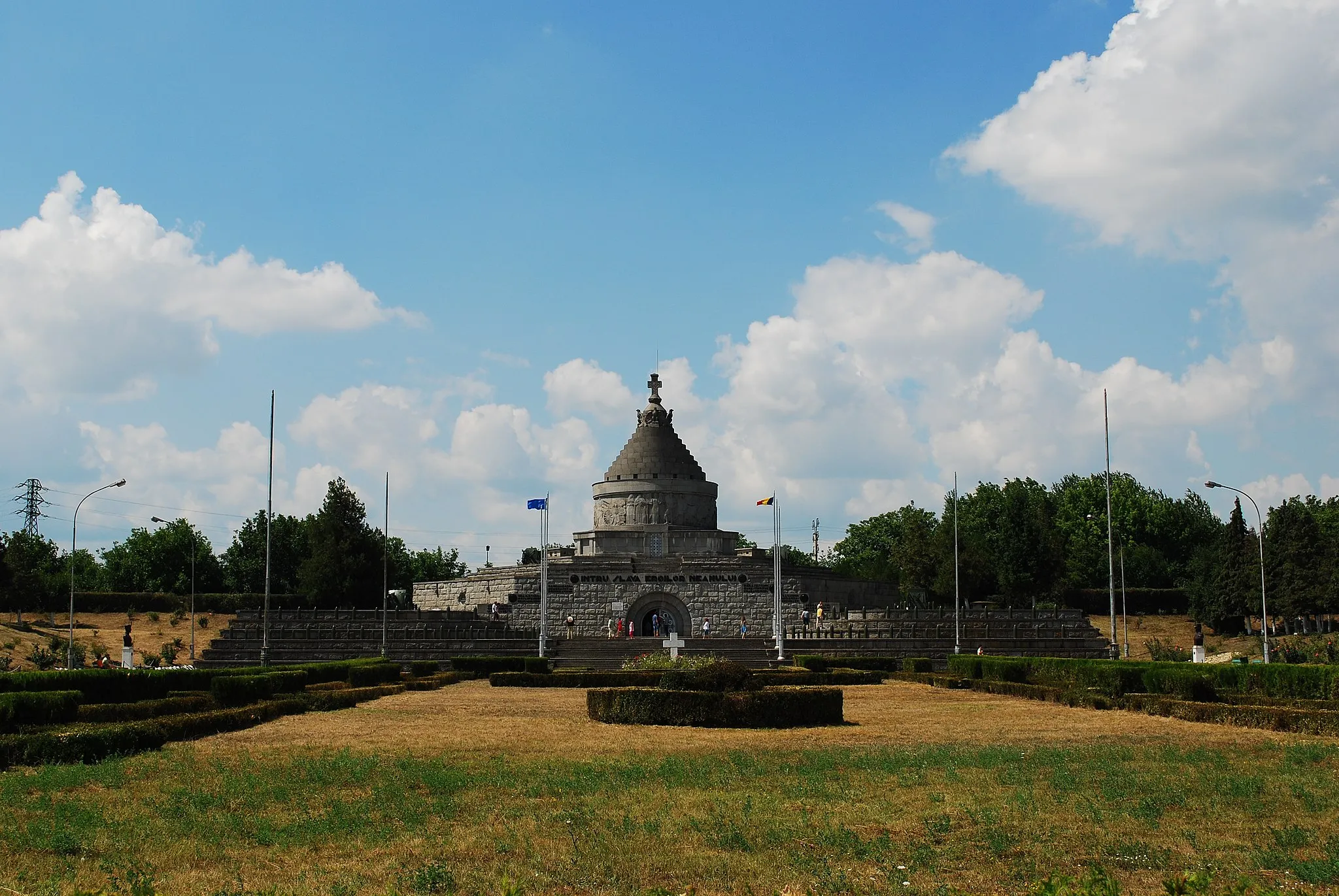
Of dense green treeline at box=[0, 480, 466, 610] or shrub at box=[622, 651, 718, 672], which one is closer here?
shrub at box=[622, 651, 718, 672]

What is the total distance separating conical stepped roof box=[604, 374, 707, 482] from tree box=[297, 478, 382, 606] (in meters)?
12.3

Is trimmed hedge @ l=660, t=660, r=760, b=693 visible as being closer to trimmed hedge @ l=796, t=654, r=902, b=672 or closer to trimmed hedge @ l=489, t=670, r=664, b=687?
trimmed hedge @ l=489, t=670, r=664, b=687

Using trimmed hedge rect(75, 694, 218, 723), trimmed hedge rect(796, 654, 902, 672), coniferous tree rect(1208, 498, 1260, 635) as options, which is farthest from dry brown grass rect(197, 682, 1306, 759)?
coniferous tree rect(1208, 498, 1260, 635)

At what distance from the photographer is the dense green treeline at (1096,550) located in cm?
5681

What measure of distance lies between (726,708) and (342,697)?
8.84 m

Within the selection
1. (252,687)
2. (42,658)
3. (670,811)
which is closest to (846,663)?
(252,687)

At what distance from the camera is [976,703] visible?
81.0 ft

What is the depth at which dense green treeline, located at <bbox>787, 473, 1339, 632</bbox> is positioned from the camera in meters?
56.8

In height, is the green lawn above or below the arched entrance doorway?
below

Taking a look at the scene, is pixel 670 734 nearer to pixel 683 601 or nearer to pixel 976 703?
pixel 976 703

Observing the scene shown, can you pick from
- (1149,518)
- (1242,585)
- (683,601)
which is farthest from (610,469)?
(1149,518)

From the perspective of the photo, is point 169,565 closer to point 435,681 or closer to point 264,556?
point 264,556

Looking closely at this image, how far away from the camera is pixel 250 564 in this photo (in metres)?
76.0

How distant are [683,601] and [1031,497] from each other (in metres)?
43.8
